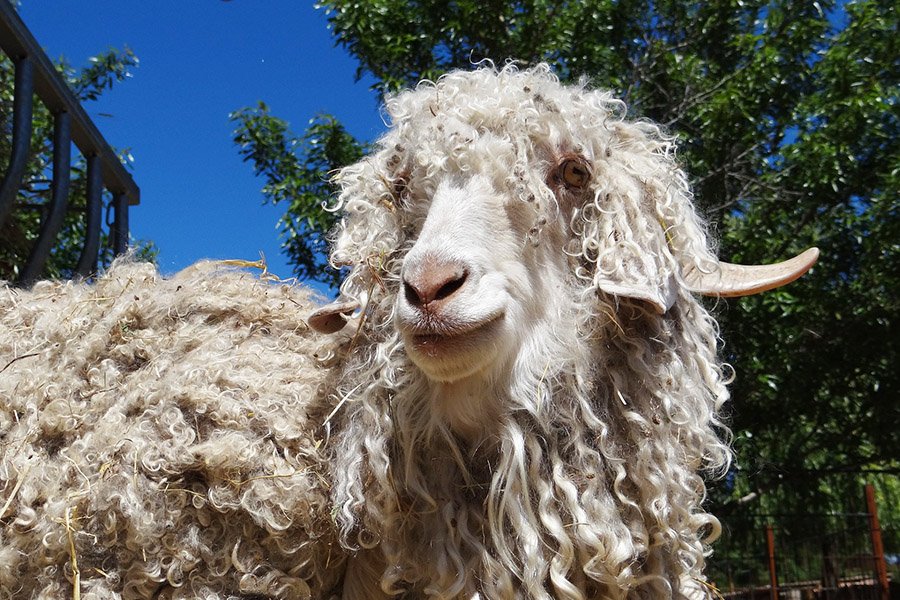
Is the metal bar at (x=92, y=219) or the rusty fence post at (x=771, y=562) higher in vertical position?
the metal bar at (x=92, y=219)

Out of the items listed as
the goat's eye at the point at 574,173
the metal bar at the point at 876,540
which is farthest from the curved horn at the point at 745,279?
the metal bar at the point at 876,540

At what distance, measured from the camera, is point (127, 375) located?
2371mm

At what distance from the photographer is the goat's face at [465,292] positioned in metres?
1.88

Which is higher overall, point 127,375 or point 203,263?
point 203,263

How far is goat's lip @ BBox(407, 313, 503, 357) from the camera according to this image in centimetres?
188

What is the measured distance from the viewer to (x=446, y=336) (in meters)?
1.89

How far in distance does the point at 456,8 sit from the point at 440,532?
600 cm

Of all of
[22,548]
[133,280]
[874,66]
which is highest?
[874,66]

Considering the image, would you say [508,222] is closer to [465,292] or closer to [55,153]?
[465,292]

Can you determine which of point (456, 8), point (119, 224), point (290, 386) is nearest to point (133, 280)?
point (290, 386)

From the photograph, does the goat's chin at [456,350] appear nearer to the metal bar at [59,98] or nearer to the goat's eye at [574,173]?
the goat's eye at [574,173]

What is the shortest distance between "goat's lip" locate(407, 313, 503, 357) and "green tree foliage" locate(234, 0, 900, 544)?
16.1 ft

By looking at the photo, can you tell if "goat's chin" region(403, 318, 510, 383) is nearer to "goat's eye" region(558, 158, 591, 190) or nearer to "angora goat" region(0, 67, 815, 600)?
"angora goat" region(0, 67, 815, 600)

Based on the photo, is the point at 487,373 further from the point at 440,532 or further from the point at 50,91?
the point at 50,91
